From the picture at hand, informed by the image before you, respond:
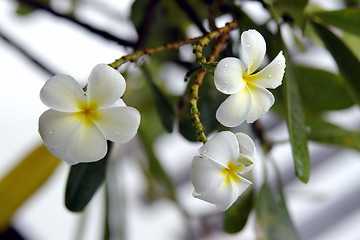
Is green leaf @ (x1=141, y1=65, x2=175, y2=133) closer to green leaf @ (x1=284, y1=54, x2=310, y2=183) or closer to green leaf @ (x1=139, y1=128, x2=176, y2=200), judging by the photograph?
green leaf @ (x1=284, y1=54, x2=310, y2=183)

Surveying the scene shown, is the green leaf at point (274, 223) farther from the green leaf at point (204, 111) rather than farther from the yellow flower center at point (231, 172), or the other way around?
the yellow flower center at point (231, 172)

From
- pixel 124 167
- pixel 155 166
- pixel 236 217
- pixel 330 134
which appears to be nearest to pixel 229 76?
pixel 236 217

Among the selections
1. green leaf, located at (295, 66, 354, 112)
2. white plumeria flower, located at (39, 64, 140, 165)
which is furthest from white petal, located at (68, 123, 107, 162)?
green leaf, located at (295, 66, 354, 112)

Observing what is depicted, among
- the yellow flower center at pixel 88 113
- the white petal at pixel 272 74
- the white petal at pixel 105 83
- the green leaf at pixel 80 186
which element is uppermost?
the white petal at pixel 105 83

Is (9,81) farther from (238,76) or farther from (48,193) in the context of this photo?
(238,76)

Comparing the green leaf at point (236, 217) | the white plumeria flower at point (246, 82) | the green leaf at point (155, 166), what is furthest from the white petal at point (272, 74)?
the green leaf at point (155, 166)

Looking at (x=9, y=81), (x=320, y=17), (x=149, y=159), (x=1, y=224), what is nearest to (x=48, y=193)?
(x=9, y=81)
